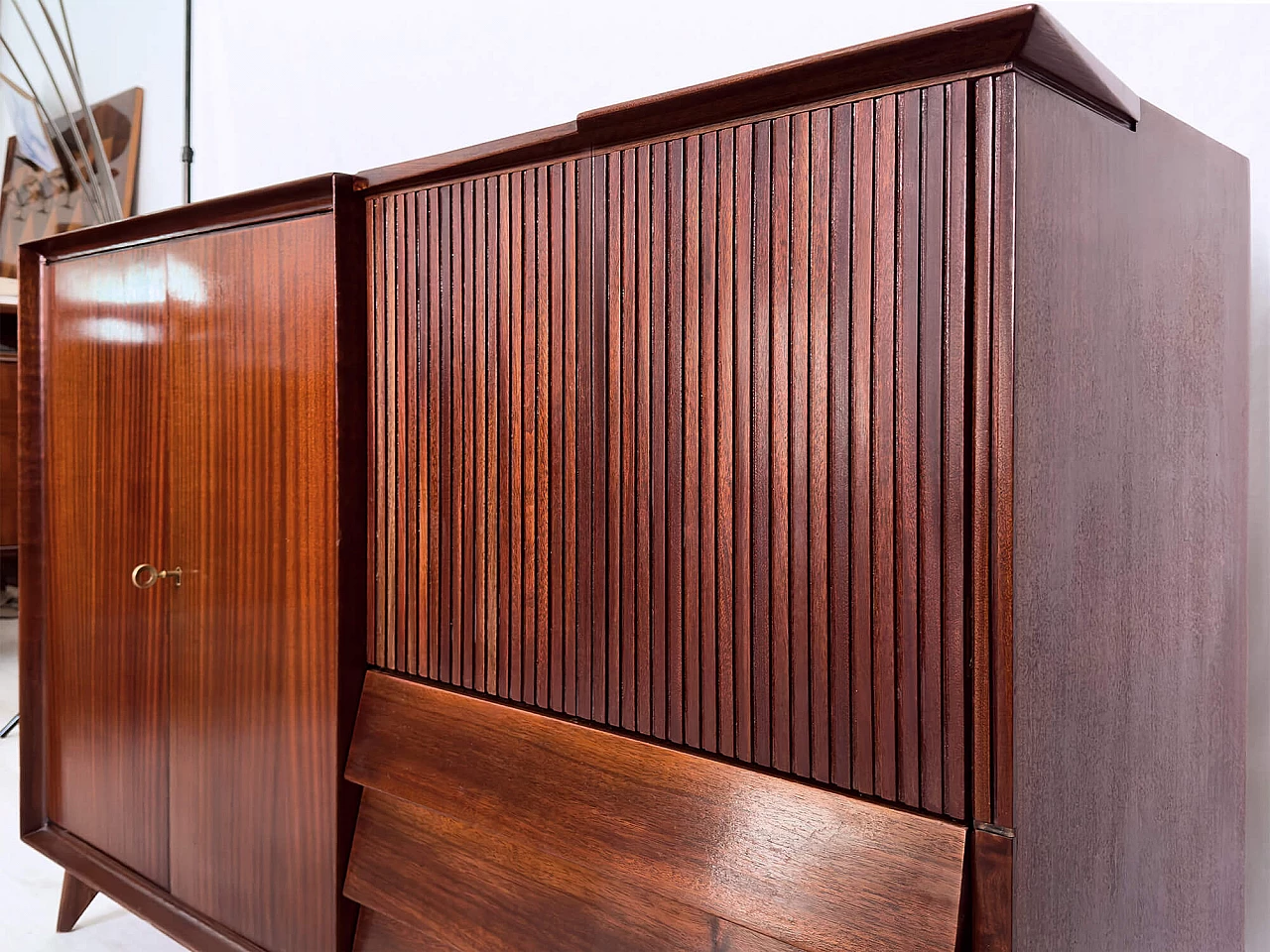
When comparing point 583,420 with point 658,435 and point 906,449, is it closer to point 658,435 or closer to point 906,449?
point 658,435

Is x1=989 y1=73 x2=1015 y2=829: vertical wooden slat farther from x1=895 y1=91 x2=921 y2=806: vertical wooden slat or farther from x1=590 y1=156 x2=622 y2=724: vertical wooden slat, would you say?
x1=590 y1=156 x2=622 y2=724: vertical wooden slat

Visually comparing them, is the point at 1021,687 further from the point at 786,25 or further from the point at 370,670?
the point at 786,25

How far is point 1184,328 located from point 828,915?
2.30ft

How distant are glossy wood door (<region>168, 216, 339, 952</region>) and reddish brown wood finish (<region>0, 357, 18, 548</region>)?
224cm

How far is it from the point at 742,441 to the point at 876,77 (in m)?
0.33

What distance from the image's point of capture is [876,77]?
0.82 metres

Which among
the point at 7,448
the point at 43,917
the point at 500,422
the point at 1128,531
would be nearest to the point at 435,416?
the point at 500,422

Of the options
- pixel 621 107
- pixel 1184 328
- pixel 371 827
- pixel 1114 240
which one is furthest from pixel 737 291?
pixel 371 827

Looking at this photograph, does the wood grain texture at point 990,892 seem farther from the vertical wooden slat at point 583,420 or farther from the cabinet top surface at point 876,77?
the cabinet top surface at point 876,77

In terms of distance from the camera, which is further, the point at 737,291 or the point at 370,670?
the point at 370,670

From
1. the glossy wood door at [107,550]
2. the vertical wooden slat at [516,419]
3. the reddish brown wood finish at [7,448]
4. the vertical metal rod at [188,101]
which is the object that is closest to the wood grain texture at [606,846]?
the vertical wooden slat at [516,419]

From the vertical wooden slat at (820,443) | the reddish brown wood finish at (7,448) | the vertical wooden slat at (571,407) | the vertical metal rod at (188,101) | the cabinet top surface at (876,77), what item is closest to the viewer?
the cabinet top surface at (876,77)

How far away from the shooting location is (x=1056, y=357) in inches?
32.6

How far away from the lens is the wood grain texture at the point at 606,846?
850mm
